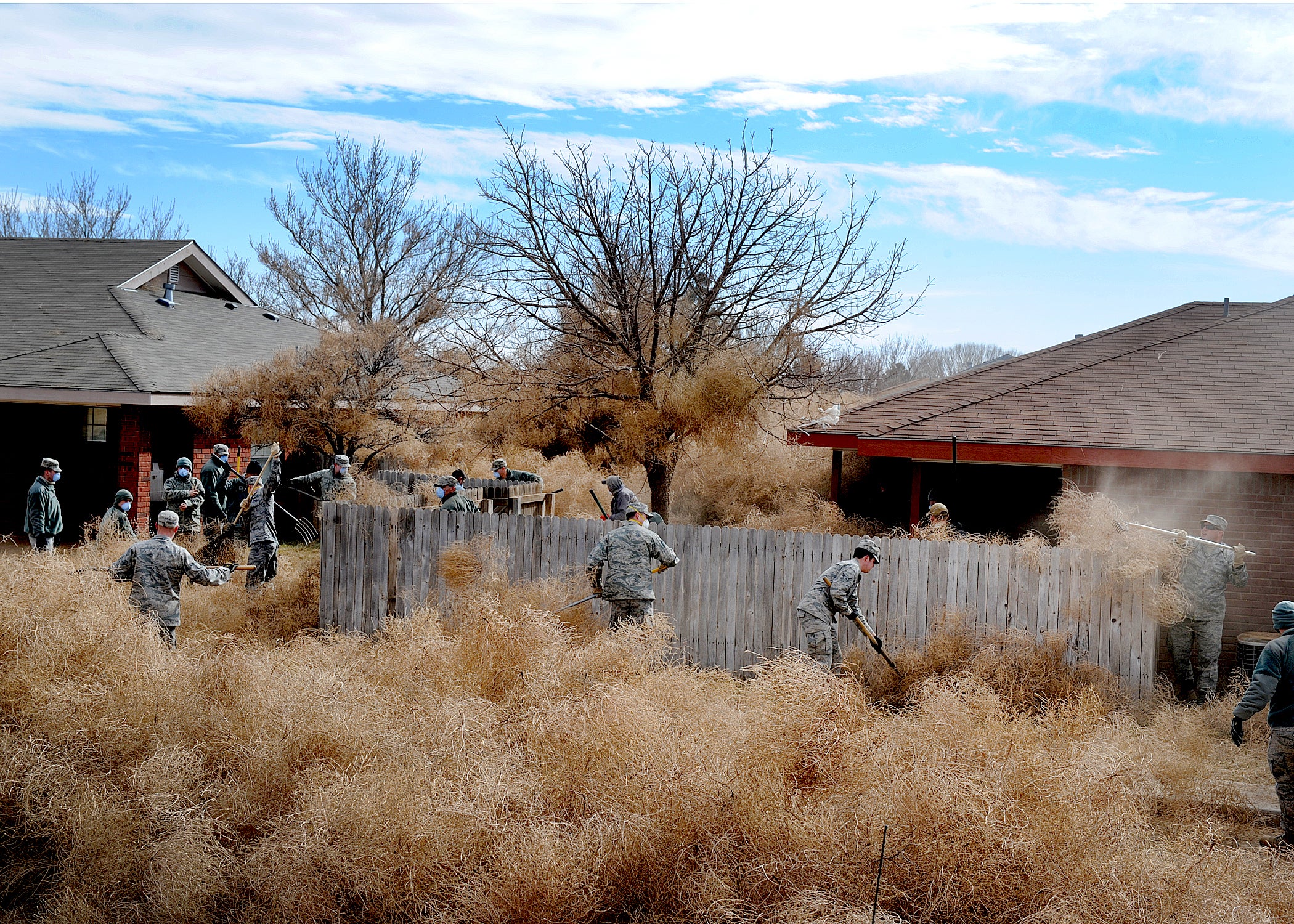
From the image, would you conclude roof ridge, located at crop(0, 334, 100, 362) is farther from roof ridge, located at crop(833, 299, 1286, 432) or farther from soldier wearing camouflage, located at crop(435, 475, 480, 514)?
roof ridge, located at crop(833, 299, 1286, 432)

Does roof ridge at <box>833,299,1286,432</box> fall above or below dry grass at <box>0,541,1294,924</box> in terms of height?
above

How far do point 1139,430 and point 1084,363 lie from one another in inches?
104

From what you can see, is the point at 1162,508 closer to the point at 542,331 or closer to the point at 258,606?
the point at 542,331

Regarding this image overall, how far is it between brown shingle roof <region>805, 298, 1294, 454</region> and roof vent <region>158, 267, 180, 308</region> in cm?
1320

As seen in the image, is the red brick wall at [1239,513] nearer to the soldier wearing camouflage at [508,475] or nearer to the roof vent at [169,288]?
the soldier wearing camouflage at [508,475]

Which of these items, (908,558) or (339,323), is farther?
(339,323)

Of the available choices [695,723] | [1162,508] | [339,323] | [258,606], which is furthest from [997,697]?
[339,323]

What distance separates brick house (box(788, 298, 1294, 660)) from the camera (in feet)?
33.3

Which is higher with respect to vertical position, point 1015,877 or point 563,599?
point 563,599

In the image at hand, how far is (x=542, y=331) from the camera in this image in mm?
14164

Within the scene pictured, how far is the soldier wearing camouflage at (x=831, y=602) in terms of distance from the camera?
7.55 m

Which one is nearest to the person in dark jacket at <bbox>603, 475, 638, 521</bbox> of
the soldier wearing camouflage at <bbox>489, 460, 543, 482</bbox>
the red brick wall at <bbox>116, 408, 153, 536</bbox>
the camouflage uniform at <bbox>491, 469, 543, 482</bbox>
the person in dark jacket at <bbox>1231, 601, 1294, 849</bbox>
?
the soldier wearing camouflage at <bbox>489, 460, 543, 482</bbox>

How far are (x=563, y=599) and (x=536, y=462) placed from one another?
334 inches

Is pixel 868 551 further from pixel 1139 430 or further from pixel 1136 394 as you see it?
pixel 1136 394
